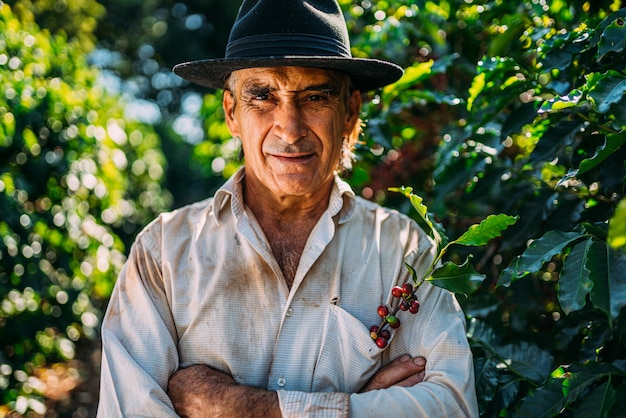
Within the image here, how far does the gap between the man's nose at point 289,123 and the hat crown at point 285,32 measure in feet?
0.56

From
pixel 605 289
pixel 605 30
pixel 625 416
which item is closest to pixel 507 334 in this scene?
pixel 625 416

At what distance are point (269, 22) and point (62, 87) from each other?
2.42 metres

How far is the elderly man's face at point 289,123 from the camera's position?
7.13 ft

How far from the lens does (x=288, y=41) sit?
214cm

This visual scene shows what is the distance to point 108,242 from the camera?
449cm

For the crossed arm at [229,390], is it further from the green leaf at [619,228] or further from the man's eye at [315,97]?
the green leaf at [619,228]

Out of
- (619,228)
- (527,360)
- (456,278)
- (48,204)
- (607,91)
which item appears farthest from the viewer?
→ (48,204)

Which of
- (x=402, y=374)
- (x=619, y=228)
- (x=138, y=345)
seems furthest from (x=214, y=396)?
(x=619, y=228)

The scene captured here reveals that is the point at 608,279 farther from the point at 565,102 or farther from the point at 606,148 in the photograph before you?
the point at 565,102

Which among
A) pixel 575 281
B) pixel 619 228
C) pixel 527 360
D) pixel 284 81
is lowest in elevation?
pixel 527 360

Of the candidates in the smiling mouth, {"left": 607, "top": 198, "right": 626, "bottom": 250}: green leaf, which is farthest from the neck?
{"left": 607, "top": 198, "right": 626, "bottom": 250}: green leaf

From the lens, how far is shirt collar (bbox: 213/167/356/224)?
7.59 ft

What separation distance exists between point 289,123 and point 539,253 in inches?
34.5

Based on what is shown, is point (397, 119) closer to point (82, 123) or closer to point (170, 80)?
point (82, 123)
